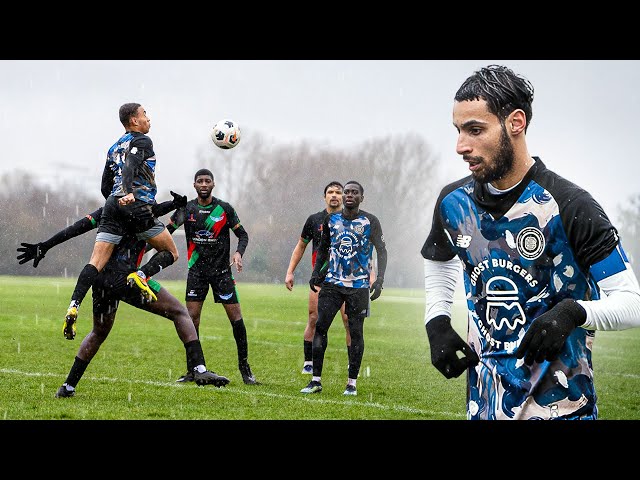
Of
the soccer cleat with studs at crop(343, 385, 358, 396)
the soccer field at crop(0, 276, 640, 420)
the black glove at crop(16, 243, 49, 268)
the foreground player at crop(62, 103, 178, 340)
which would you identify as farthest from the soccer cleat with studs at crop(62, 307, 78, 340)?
the soccer cleat with studs at crop(343, 385, 358, 396)

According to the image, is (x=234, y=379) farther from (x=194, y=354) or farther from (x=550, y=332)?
(x=550, y=332)

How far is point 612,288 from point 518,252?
0.40 meters

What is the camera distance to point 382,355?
15164 mm

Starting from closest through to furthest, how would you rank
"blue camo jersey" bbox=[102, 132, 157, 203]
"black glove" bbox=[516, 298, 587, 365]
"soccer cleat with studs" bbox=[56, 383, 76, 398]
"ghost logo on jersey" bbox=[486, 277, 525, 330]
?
1. "black glove" bbox=[516, 298, 587, 365]
2. "ghost logo on jersey" bbox=[486, 277, 525, 330]
3. "blue camo jersey" bbox=[102, 132, 157, 203]
4. "soccer cleat with studs" bbox=[56, 383, 76, 398]

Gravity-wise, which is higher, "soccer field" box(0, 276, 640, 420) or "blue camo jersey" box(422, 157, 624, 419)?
"blue camo jersey" box(422, 157, 624, 419)

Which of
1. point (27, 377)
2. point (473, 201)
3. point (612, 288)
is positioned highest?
point (473, 201)

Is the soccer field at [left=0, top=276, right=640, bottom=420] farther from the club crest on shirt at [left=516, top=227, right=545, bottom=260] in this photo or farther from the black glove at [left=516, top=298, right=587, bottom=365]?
the black glove at [left=516, top=298, right=587, bottom=365]

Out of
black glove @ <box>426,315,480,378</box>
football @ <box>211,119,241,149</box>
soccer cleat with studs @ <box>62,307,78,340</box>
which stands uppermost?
football @ <box>211,119,241,149</box>

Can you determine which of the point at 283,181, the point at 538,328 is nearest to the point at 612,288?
the point at 538,328

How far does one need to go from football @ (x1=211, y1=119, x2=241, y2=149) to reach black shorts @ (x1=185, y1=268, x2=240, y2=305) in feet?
4.83

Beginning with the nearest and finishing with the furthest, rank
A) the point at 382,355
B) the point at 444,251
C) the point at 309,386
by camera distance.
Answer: the point at 444,251, the point at 309,386, the point at 382,355

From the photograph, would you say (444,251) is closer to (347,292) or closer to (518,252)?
(518,252)

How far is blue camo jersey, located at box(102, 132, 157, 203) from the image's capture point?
7914 millimetres

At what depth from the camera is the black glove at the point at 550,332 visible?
324 centimetres
